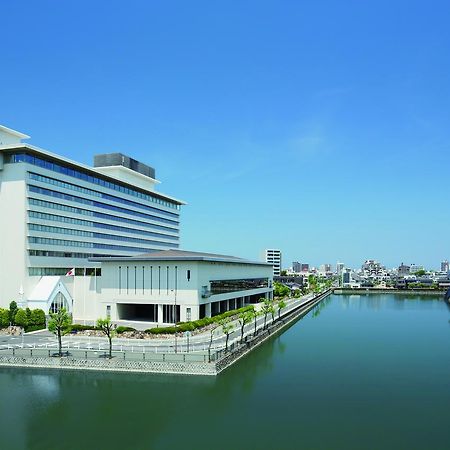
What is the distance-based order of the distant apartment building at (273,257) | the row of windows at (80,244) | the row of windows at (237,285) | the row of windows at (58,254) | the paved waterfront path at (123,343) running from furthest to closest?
the distant apartment building at (273,257) → the row of windows at (237,285) → the row of windows at (80,244) → the row of windows at (58,254) → the paved waterfront path at (123,343)

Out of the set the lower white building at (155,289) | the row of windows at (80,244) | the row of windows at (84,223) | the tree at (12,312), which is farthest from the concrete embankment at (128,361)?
the row of windows at (84,223)

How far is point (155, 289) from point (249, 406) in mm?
19985

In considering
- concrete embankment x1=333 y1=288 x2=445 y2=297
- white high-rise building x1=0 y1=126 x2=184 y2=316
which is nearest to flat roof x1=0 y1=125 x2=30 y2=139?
white high-rise building x1=0 y1=126 x2=184 y2=316

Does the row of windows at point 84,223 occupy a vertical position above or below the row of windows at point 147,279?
above

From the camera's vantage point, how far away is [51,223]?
4188 cm

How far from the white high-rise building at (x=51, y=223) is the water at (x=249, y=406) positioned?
14.9m

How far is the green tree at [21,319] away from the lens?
34000mm

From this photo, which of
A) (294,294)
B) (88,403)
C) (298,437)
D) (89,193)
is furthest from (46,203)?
Result: (294,294)

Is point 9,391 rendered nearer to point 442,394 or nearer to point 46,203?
point 442,394

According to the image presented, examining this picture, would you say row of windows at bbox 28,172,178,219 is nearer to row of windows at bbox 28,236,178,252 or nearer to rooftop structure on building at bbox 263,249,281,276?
row of windows at bbox 28,236,178,252

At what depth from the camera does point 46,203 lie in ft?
135

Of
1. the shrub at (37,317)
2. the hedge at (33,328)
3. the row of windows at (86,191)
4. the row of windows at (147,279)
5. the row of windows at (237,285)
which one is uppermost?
the row of windows at (86,191)

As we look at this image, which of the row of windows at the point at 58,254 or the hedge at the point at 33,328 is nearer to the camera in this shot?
the hedge at the point at 33,328

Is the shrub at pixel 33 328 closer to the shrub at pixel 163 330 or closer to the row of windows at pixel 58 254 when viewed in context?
the row of windows at pixel 58 254
